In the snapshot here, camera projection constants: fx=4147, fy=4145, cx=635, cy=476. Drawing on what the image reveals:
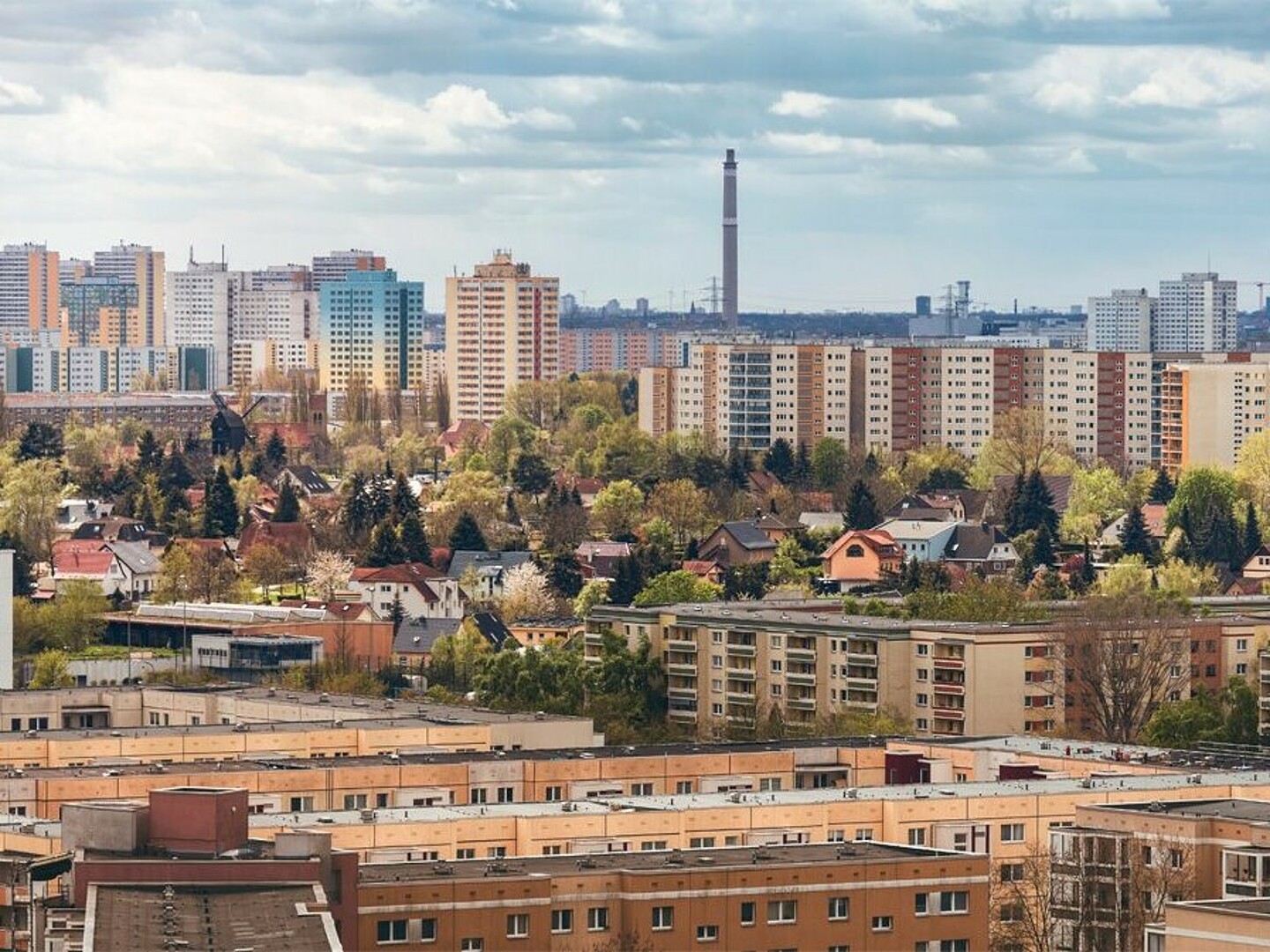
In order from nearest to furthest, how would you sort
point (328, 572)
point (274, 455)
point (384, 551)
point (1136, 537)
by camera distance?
point (328, 572), point (384, 551), point (1136, 537), point (274, 455)

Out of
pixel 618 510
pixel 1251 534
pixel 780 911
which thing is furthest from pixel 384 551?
pixel 780 911

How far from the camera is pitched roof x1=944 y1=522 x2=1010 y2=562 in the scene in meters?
82.1

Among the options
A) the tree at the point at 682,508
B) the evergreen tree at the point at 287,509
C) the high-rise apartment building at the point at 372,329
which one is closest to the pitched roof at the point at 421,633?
the evergreen tree at the point at 287,509

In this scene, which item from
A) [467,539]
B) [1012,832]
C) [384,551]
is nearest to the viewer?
[1012,832]

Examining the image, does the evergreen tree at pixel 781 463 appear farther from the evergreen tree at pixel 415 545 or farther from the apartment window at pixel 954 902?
the apartment window at pixel 954 902

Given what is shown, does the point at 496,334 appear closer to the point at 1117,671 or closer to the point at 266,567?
the point at 266,567

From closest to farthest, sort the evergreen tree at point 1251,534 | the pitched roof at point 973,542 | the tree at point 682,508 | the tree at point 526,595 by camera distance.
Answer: the tree at point 526,595 < the evergreen tree at point 1251,534 < the pitched roof at point 973,542 < the tree at point 682,508

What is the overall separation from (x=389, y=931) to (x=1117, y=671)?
2608 centimetres

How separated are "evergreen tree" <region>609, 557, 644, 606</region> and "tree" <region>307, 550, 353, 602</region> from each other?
483 centimetres

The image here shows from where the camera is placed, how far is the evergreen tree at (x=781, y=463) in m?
104

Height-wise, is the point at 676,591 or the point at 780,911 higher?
the point at 676,591

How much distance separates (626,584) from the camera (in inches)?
2795

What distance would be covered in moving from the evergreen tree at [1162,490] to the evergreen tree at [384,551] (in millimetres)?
23501

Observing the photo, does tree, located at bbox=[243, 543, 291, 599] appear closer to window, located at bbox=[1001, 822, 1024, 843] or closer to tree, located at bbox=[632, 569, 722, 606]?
tree, located at bbox=[632, 569, 722, 606]
